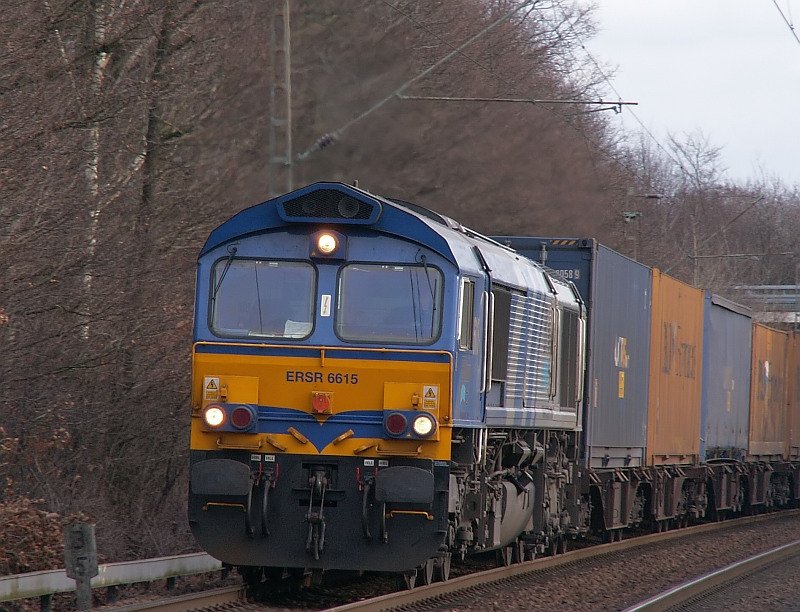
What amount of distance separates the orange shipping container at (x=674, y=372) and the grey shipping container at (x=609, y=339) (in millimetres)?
687

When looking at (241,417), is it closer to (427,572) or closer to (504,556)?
(427,572)

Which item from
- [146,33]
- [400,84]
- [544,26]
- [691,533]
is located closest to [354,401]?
[400,84]

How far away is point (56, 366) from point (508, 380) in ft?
15.7

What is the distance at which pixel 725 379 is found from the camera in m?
23.8

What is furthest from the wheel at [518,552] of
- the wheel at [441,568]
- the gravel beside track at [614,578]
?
the wheel at [441,568]

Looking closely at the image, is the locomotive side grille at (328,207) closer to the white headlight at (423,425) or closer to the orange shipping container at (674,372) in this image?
the white headlight at (423,425)

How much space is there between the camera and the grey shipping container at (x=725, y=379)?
22.5 m

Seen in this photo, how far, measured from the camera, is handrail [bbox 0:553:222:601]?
30.3ft

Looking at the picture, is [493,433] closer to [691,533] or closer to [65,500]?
[65,500]

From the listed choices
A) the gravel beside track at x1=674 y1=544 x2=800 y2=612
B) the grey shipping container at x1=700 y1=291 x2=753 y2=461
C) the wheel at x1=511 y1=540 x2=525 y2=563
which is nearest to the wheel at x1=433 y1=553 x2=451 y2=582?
the gravel beside track at x1=674 y1=544 x2=800 y2=612

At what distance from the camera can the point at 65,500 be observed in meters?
13.7

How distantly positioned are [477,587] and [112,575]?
3.81 metres

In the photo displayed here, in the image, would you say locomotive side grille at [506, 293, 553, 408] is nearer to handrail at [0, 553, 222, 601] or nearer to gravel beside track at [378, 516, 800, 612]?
gravel beside track at [378, 516, 800, 612]

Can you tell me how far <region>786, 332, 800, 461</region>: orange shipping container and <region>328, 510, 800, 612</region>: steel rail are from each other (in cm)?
645
